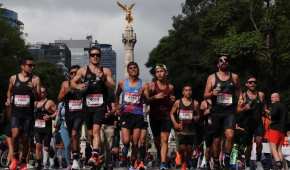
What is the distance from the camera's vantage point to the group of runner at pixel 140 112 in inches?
590

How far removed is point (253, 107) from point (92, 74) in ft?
15.1

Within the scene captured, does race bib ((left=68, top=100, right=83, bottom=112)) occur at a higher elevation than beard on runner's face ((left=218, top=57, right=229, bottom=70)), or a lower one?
lower

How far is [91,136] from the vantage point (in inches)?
591

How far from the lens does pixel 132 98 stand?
16.3 meters

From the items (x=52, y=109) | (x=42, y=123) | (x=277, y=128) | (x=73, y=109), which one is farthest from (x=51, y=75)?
(x=73, y=109)

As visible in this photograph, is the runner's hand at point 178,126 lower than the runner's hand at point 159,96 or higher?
lower

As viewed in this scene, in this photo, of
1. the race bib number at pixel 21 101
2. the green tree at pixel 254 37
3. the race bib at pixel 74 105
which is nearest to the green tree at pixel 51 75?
the green tree at pixel 254 37

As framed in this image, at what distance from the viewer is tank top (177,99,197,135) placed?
17.4 m

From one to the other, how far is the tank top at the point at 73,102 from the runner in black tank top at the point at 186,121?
6.83 feet

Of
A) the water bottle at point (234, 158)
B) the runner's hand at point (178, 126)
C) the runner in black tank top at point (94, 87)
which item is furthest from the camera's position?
the runner's hand at point (178, 126)

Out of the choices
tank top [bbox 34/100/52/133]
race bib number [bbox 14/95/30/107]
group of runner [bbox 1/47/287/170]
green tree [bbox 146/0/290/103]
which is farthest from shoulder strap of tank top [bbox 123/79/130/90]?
green tree [bbox 146/0/290/103]

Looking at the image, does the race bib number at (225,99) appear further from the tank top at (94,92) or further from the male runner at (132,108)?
the tank top at (94,92)

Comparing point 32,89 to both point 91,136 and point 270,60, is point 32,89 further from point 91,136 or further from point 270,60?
point 270,60

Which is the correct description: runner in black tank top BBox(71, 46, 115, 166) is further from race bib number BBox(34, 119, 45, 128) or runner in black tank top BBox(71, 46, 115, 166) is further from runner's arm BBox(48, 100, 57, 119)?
race bib number BBox(34, 119, 45, 128)
